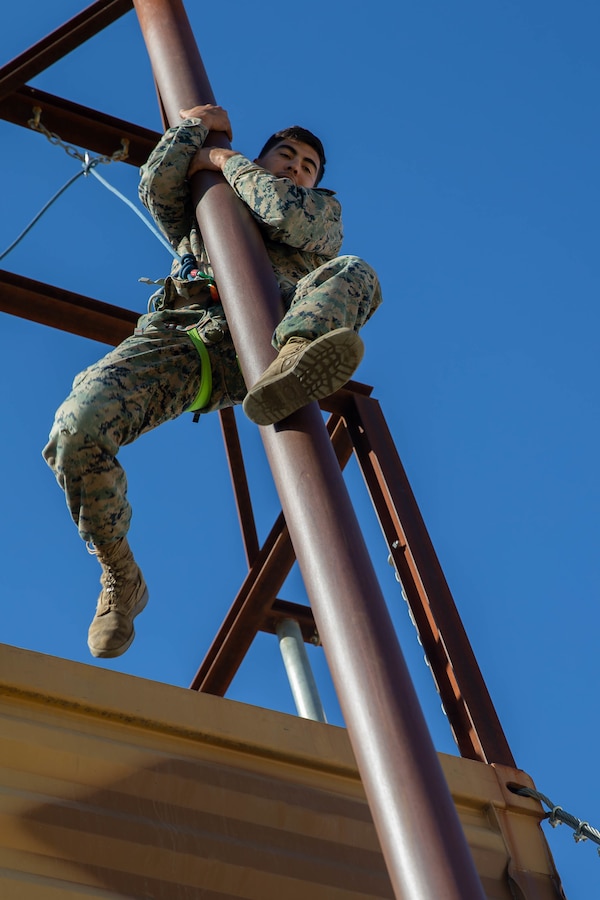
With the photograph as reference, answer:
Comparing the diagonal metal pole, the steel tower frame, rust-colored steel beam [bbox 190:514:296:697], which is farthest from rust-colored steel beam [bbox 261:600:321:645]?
the diagonal metal pole

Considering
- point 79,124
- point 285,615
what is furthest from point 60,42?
point 285,615

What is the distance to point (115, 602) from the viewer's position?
4.34 m

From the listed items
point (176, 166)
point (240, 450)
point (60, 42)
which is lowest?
point (176, 166)

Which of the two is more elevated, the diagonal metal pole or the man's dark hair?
the man's dark hair

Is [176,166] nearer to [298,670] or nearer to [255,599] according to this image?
[255,599]

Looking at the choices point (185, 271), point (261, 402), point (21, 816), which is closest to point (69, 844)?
point (21, 816)

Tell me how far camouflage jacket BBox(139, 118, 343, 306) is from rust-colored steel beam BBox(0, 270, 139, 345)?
39.4 inches

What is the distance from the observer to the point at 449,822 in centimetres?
251

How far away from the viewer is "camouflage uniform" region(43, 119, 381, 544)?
401 cm

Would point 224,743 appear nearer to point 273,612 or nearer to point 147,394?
point 147,394

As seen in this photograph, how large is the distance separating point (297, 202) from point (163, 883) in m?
2.28

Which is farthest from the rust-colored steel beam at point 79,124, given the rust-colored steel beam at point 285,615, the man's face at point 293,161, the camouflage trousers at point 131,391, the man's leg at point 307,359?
the man's leg at point 307,359

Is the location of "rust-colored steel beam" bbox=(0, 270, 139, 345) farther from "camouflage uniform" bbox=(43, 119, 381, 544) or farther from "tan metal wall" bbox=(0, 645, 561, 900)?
"tan metal wall" bbox=(0, 645, 561, 900)

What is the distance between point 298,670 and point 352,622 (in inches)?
144
